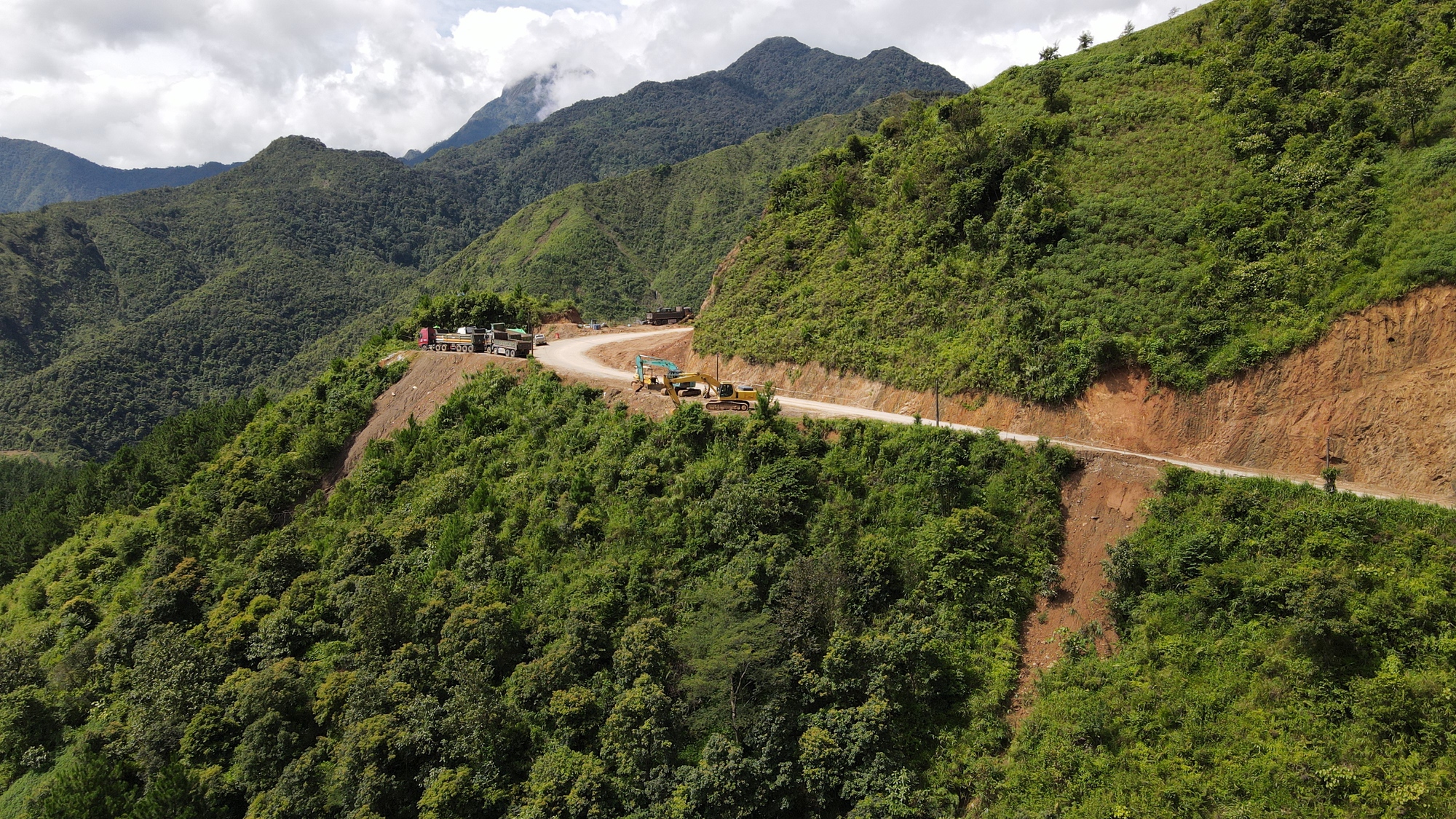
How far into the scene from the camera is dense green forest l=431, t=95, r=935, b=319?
115625 mm

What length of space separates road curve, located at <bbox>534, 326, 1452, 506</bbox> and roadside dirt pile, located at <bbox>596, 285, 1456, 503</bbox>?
28 centimetres

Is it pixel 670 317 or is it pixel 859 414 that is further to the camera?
pixel 670 317

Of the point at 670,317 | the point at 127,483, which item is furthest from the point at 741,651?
the point at 127,483

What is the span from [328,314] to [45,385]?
48.2 m

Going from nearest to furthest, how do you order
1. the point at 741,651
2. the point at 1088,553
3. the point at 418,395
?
the point at 741,651 → the point at 1088,553 → the point at 418,395

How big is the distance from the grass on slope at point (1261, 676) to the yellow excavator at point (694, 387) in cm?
1573

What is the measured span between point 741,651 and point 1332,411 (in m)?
18.5

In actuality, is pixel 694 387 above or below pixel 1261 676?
above

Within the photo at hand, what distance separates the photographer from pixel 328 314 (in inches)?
5955

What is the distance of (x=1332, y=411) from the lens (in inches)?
770

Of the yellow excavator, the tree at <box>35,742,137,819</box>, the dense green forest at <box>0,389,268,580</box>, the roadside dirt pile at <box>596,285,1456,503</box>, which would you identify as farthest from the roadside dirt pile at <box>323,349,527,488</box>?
the roadside dirt pile at <box>596,285,1456,503</box>

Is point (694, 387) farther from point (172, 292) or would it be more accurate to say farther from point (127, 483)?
point (172, 292)

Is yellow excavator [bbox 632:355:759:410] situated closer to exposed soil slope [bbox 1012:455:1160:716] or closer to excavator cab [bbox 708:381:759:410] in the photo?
excavator cab [bbox 708:381:759:410]

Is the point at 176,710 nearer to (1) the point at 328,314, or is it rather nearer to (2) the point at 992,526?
(2) the point at 992,526
